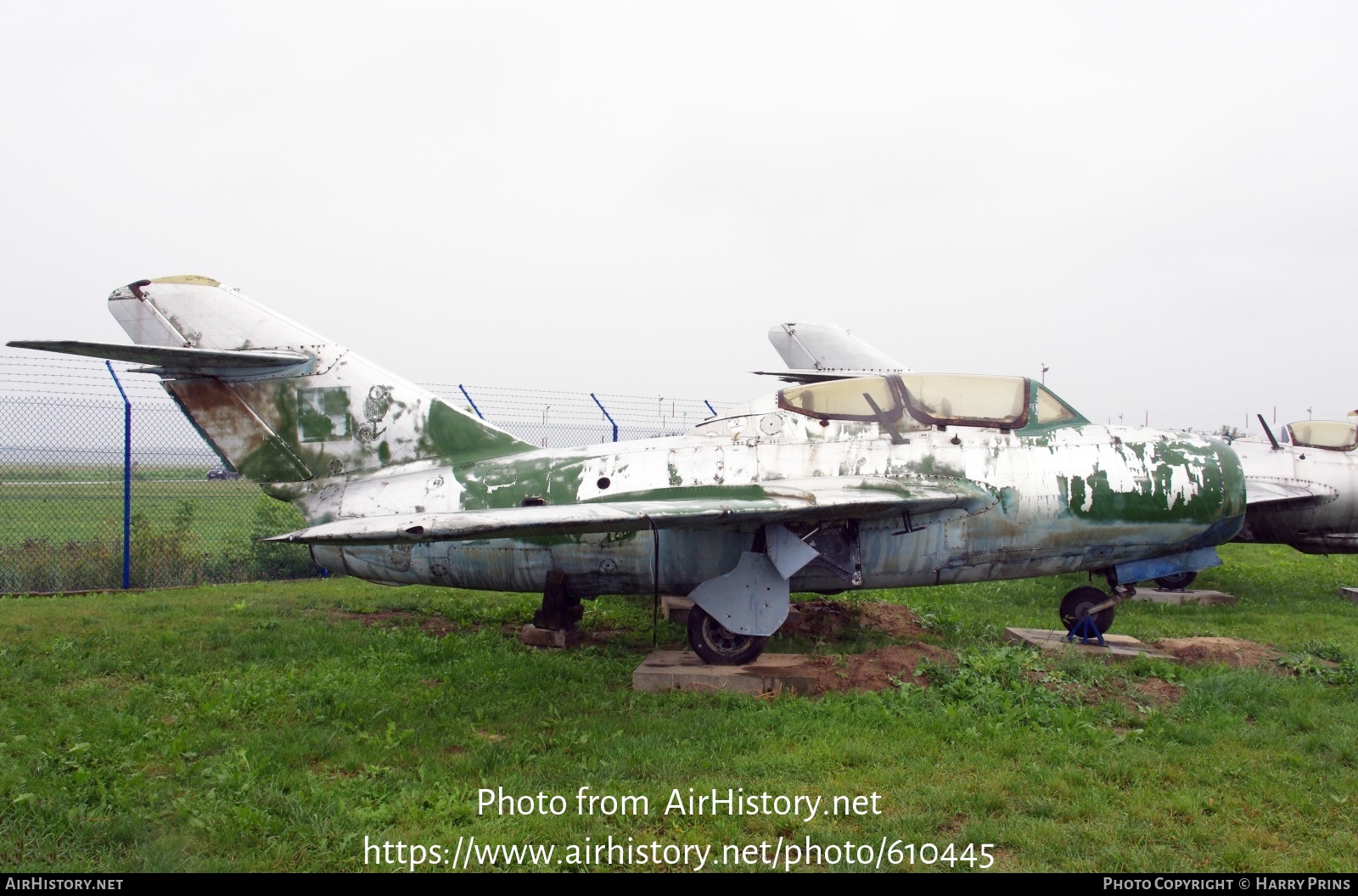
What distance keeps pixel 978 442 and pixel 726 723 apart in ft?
11.5

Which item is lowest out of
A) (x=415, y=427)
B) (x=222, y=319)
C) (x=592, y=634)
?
(x=592, y=634)

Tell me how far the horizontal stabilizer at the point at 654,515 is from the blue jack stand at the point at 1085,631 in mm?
1419

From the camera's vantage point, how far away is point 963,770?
4.72 meters

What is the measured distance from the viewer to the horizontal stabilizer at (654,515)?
16.8 ft

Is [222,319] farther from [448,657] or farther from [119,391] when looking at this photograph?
[119,391]

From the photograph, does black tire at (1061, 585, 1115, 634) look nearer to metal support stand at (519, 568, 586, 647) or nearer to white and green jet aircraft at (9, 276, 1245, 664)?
white and green jet aircraft at (9, 276, 1245, 664)

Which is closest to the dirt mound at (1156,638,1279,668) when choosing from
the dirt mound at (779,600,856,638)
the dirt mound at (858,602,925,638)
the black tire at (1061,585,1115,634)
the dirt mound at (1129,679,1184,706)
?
the black tire at (1061,585,1115,634)

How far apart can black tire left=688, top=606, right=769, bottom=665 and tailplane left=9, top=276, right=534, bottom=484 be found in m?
2.69

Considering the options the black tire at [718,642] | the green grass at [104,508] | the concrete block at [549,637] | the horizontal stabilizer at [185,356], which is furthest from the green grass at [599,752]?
the green grass at [104,508]

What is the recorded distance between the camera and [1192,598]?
10719mm

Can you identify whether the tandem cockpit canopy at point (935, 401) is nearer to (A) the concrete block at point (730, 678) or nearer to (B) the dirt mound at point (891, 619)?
(A) the concrete block at point (730, 678)

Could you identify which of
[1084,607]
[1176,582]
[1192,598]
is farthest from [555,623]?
[1176,582]

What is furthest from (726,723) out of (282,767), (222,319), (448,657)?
(222,319)

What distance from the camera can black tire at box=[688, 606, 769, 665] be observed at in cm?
699
